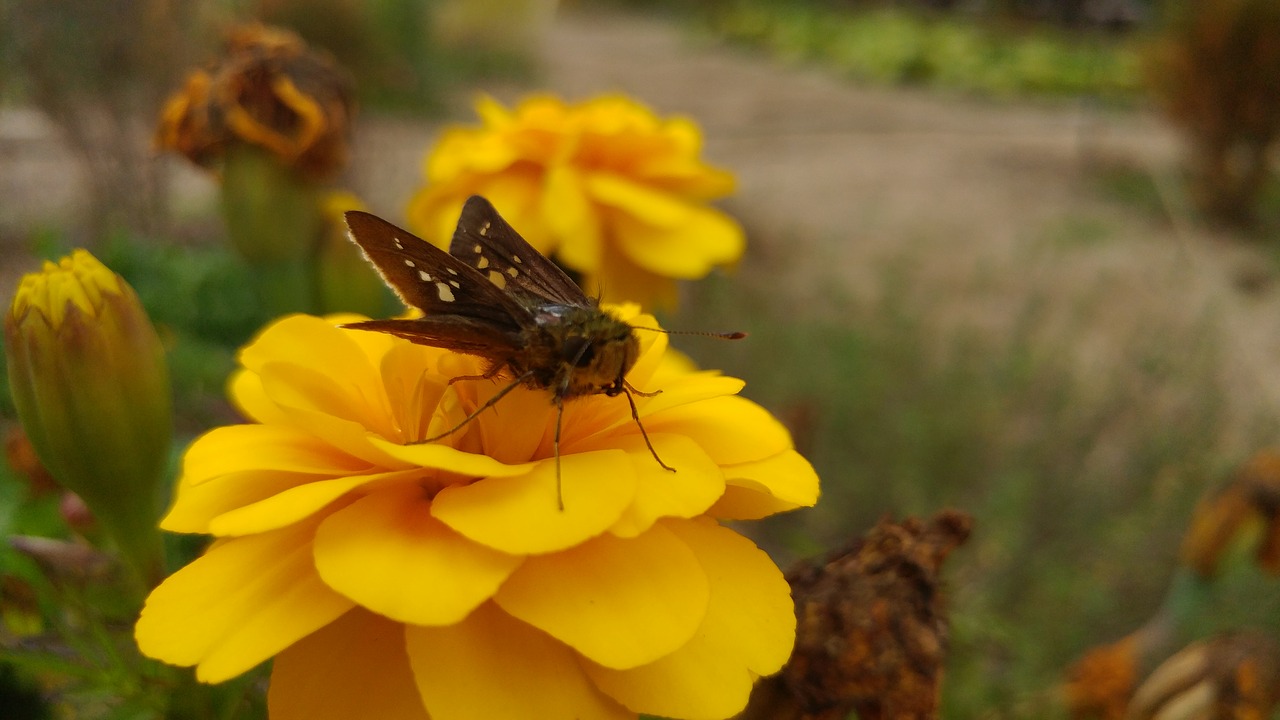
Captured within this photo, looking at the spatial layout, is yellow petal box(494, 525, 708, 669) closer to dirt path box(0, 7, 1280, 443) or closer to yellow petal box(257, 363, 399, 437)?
yellow petal box(257, 363, 399, 437)

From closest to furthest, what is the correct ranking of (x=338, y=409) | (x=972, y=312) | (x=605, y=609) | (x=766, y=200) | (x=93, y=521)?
1. (x=605, y=609)
2. (x=338, y=409)
3. (x=93, y=521)
4. (x=972, y=312)
5. (x=766, y=200)

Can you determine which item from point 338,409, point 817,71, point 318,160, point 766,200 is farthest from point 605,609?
point 817,71

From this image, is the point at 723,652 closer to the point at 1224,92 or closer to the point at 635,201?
the point at 635,201

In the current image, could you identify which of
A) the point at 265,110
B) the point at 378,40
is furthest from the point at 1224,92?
the point at 378,40

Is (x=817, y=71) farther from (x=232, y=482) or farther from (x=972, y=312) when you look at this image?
(x=232, y=482)

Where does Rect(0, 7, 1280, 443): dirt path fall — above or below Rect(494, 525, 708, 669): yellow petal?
below

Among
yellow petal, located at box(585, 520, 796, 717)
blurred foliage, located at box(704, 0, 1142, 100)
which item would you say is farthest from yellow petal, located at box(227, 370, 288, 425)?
blurred foliage, located at box(704, 0, 1142, 100)
